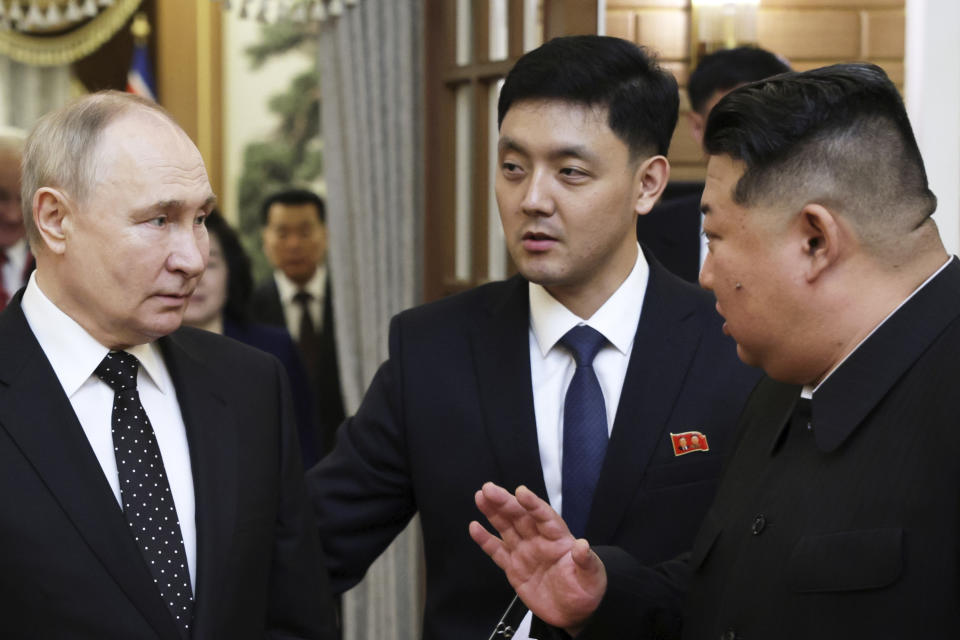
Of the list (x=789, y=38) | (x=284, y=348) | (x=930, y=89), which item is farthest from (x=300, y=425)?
(x=789, y=38)

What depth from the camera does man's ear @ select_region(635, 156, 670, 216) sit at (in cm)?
217

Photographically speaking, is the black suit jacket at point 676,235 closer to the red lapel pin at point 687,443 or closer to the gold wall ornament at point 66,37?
the red lapel pin at point 687,443

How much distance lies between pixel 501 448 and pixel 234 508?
1.53 ft

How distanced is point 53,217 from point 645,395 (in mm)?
972

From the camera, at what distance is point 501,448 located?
6.65 feet

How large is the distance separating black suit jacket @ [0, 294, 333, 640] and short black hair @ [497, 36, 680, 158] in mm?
656

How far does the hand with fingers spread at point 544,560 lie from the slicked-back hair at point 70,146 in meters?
0.72

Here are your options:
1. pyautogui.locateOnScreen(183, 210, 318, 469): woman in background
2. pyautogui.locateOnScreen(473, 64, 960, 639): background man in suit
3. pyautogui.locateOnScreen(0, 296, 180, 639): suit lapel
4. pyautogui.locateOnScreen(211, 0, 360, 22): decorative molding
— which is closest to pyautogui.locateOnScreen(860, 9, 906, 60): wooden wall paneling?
pyautogui.locateOnScreen(211, 0, 360, 22): decorative molding

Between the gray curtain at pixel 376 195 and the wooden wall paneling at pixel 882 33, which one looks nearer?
the gray curtain at pixel 376 195

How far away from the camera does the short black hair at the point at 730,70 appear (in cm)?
337

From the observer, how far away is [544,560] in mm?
1784

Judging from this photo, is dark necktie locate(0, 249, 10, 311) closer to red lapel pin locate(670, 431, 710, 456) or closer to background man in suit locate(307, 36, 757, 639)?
background man in suit locate(307, 36, 757, 639)

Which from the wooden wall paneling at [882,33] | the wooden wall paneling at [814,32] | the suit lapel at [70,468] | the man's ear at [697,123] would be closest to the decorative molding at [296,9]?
the man's ear at [697,123]

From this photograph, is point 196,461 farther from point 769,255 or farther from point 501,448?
point 769,255
